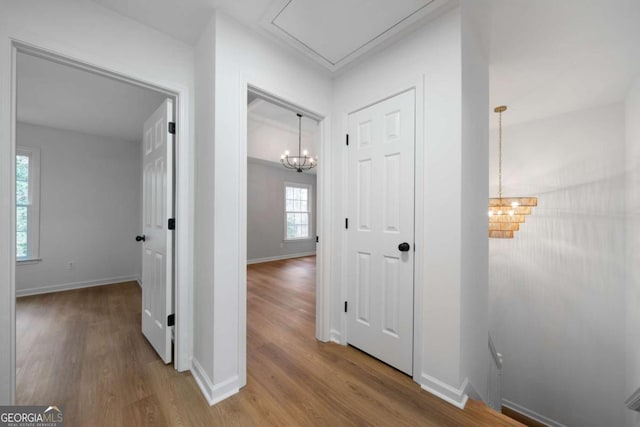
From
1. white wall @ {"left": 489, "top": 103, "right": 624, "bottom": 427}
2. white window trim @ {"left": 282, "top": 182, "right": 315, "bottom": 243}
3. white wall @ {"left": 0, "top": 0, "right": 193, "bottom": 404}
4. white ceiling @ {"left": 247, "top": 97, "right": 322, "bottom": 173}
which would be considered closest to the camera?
white wall @ {"left": 0, "top": 0, "right": 193, "bottom": 404}

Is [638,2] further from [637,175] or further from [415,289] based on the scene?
[415,289]

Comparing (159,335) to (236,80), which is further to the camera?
(159,335)

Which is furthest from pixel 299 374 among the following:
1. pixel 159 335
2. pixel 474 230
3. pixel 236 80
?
pixel 236 80

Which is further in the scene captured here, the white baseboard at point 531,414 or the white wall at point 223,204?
the white baseboard at point 531,414

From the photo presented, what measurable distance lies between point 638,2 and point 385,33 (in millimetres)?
1651

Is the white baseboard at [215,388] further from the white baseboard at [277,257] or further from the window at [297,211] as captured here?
the window at [297,211]

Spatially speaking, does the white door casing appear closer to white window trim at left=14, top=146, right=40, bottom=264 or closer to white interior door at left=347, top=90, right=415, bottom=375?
white interior door at left=347, top=90, right=415, bottom=375

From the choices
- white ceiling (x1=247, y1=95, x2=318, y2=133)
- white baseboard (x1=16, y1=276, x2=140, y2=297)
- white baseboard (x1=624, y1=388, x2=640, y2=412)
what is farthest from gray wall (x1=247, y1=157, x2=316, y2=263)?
white baseboard (x1=624, y1=388, x2=640, y2=412)

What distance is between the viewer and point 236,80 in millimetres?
1655

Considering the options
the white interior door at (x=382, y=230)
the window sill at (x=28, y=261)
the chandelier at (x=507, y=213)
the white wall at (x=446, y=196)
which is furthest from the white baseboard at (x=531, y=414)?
the window sill at (x=28, y=261)

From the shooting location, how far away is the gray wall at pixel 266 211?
239 inches

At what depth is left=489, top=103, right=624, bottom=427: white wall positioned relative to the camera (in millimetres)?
3062

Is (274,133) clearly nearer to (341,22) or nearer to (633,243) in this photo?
(341,22)

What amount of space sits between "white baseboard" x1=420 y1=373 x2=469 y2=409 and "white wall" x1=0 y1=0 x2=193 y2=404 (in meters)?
1.80
